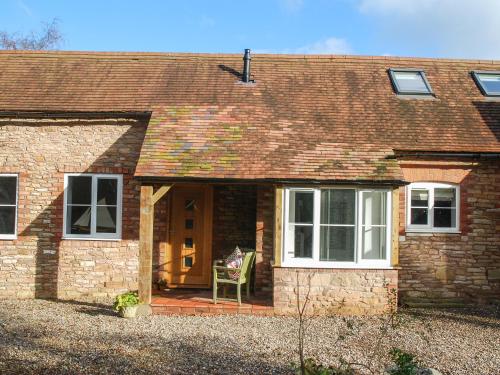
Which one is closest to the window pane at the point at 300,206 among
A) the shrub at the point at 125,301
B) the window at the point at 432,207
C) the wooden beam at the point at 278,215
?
the wooden beam at the point at 278,215

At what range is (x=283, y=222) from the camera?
34.8 ft

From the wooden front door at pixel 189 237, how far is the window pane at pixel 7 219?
356cm

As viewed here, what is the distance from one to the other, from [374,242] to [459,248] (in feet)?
7.77

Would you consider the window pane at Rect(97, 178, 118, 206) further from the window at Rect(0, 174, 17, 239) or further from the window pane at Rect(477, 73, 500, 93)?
the window pane at Rect(477, 73, 500, 93)

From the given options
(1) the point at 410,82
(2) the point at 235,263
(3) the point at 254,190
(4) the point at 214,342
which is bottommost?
(4) the point at 214,342

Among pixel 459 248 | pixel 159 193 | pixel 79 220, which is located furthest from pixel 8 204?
pixel 459 248

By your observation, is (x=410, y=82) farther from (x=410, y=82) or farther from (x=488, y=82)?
(x=488, y=82)

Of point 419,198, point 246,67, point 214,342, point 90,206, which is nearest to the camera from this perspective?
point 214,342

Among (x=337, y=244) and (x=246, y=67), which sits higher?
(x=246, y=67)

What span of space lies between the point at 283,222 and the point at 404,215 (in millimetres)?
3005

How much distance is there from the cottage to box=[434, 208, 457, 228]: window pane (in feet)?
0.09

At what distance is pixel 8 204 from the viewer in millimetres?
12156

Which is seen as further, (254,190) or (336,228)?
(254,190)

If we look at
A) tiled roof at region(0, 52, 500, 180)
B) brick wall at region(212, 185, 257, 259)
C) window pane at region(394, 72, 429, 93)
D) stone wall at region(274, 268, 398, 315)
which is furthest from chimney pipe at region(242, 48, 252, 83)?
stone wall at region(274, 268, 398, 315)
